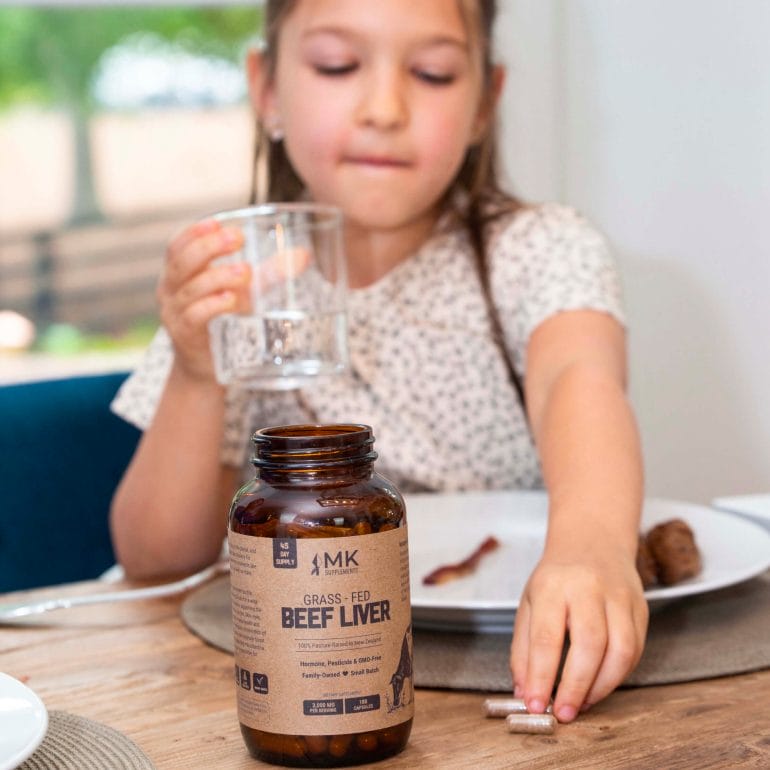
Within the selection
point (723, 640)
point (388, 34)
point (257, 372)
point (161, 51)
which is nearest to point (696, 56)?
point (388, 34)

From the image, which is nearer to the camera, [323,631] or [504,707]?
[323,631]

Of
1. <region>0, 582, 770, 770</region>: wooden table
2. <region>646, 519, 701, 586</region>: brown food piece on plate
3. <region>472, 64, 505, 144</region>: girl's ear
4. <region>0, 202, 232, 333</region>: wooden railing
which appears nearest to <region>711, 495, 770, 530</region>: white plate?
<region>646, 519, 701, 586</region>: brown food piece on plate

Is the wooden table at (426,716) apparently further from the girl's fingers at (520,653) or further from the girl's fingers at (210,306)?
the girl's fingers at (210,306)

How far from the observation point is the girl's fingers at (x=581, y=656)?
65cm

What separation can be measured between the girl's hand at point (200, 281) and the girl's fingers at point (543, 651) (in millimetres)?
484

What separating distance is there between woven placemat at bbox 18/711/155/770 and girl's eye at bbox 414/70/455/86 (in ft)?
2.68

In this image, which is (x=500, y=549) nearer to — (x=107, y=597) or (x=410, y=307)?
(x=107, y=597)

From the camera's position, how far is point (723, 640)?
2.58ft

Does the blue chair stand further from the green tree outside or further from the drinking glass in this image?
the green tree outside

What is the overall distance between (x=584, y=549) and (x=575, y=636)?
0.09m

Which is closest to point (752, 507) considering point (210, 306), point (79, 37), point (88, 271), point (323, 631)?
point (210, 306)

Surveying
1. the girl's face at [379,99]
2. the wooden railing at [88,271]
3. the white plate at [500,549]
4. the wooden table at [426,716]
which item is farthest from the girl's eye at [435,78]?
the wooden railing at [88,271]

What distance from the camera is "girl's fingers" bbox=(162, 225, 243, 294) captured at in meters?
1.03

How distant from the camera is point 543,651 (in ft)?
2.16
